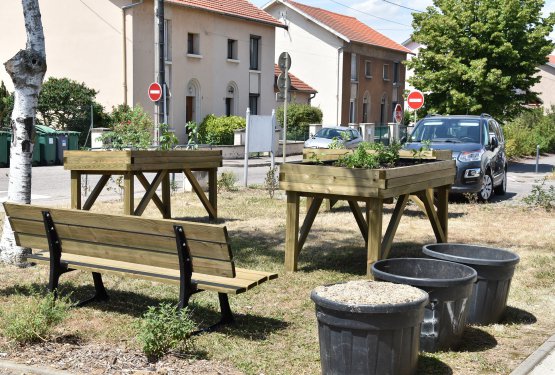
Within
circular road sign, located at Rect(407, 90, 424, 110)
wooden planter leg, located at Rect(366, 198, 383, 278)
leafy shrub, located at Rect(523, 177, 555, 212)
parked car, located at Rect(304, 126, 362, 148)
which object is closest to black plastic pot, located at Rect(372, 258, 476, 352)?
wooden planter leg, located at Rect(366, 198, 383, 278)

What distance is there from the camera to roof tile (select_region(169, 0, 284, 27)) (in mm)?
33875

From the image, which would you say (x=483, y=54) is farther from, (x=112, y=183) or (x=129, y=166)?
(x=129, y=166)

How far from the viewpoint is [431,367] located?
512cm

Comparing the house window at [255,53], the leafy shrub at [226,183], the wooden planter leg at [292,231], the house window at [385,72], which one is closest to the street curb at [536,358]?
the wooden planter leg at [292,231]

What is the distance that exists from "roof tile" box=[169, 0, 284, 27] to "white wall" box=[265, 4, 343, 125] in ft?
27.6

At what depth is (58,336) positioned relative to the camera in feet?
18.0

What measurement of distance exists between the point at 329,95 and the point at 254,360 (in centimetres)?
4326

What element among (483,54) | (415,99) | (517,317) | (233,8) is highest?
(233,8)

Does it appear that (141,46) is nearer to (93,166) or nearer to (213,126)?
(213,126)

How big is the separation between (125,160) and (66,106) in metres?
20.8

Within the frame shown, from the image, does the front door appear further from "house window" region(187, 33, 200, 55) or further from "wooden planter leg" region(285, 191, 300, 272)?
"wooden planter leg" region(285, 191, 300, 272)

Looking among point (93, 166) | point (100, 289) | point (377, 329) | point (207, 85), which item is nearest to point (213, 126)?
point (207, 85)

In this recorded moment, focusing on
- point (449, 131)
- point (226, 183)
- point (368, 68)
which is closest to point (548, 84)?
point (368, 68)

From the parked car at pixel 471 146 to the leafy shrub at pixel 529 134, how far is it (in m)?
19.2
